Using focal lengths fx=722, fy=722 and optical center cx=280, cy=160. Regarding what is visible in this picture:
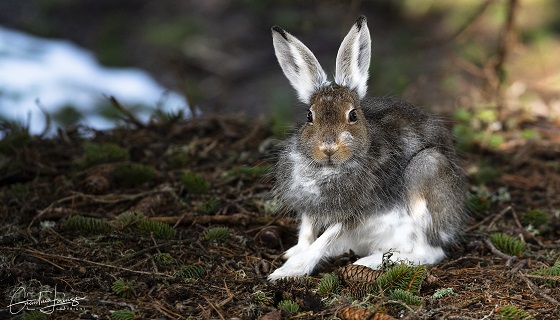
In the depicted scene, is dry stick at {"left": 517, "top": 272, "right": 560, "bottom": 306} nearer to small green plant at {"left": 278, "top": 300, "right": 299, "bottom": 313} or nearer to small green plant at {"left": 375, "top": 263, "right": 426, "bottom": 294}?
small green plant at {"left": 375, "top": 263, "right": 426, "bottom": 294}

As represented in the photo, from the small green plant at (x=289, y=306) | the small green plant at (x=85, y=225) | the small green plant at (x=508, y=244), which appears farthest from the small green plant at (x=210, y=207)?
the small green plant at (x=508, y=244)

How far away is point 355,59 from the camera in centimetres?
489

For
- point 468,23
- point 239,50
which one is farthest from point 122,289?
point 239,50

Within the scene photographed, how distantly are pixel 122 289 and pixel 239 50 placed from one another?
32.0ft

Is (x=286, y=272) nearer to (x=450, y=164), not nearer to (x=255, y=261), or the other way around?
(x=255, y=261)

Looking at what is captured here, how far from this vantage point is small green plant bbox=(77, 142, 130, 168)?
20.1ft

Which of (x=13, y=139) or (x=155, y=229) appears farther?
(x=13, y=139)

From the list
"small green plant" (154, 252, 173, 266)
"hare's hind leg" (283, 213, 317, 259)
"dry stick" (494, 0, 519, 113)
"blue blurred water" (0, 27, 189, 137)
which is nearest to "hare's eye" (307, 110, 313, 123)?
"hare's hind leg" (283, 213, 317, 259)

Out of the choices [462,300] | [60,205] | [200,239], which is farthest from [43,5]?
[462,300]

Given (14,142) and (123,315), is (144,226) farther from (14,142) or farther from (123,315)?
(14,142)

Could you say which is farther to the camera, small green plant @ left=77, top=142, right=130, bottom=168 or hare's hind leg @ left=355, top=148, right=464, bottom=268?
small green plant @ left=77, top=142, right=130, bottom=168

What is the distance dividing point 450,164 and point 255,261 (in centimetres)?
154

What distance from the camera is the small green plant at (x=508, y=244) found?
16.5 ft

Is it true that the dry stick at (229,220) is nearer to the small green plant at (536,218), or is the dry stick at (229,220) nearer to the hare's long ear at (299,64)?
the hare's long ear at (299,64)
